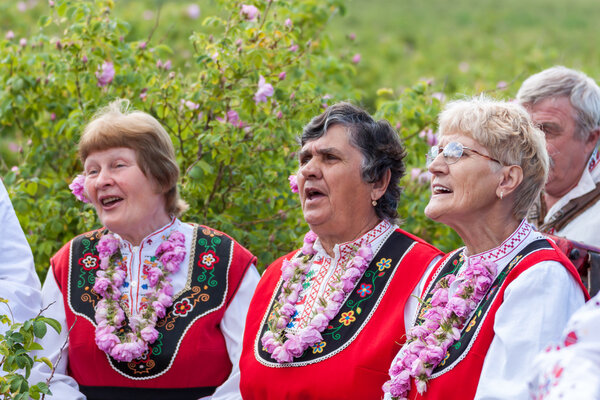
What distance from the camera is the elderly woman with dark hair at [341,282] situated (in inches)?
120

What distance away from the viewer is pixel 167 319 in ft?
11.6

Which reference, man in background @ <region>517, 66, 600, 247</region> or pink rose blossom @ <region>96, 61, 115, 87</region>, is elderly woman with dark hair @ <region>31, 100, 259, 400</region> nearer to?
pink rose blossom @ <region>96, 61, 115, 87</region>

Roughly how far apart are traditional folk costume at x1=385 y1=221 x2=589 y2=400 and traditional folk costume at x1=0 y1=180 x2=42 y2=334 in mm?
1640

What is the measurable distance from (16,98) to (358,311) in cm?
268

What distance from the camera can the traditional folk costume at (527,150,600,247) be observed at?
12.0 ft

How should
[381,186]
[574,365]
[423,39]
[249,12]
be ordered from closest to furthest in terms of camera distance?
[574,365]
[381,186]
[249,12]
[423,39]

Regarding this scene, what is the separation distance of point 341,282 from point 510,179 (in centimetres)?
80

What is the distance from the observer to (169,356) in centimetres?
347

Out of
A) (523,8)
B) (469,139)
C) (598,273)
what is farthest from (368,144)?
(523,8)

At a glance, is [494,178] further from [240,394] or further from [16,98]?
[16,98]

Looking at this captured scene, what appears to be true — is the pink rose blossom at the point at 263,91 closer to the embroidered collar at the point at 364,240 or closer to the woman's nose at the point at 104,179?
the woman's nose at the point at 104,179

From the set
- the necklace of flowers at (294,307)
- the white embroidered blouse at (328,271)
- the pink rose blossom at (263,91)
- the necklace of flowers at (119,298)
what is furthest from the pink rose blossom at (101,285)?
the pink rose blossom at (263,91)

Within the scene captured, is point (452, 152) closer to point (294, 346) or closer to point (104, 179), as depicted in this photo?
point (294, 346)

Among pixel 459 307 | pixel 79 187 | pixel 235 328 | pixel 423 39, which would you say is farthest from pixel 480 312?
pixel 423 39
